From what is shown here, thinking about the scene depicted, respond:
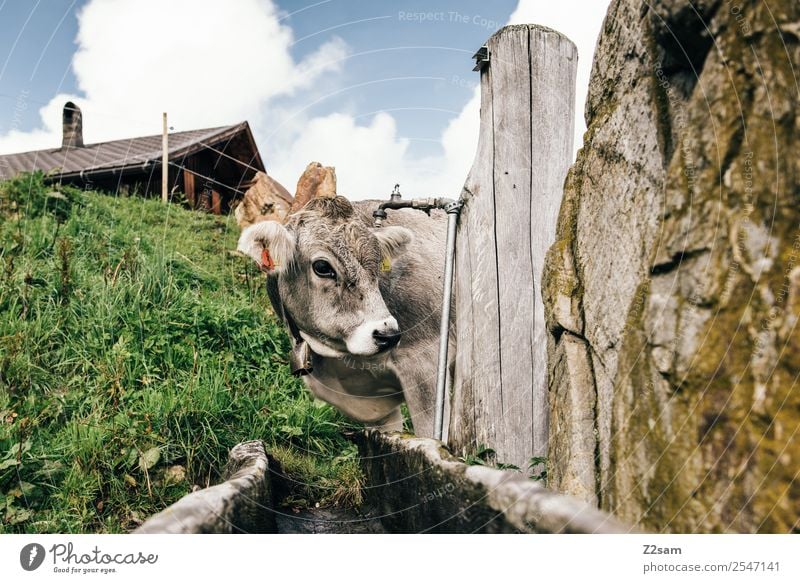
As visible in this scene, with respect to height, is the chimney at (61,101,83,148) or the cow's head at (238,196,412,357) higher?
the chimney at (61,101,83,148)

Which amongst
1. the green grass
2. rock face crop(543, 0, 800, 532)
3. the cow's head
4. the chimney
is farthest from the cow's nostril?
the chimney

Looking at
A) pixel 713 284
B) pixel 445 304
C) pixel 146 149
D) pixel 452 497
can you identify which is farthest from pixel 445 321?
pixel 146 149

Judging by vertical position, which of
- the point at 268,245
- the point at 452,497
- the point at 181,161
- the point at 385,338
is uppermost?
the point at 181,161

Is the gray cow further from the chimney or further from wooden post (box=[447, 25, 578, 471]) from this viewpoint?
the chimney

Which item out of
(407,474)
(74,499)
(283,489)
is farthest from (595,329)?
(74,499)

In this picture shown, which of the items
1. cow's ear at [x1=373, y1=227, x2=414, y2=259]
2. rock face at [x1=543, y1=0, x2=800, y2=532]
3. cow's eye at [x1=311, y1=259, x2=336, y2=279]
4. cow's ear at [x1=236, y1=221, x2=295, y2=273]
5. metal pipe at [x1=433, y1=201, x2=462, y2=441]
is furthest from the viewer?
cow's ear at [x1=373, y1=227, x2=414, y2=259]

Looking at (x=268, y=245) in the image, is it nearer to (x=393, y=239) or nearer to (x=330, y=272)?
→ (x=330, y=272)

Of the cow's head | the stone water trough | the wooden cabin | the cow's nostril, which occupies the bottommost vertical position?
the stone water trough

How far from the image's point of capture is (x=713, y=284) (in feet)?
3.66

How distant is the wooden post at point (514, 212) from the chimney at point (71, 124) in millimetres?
1846

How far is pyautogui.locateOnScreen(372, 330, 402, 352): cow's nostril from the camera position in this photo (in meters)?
2.88

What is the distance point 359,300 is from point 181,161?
122cm

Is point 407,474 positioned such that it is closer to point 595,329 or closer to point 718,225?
point 595,329

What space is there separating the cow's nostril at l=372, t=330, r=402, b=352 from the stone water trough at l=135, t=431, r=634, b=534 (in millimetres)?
480
